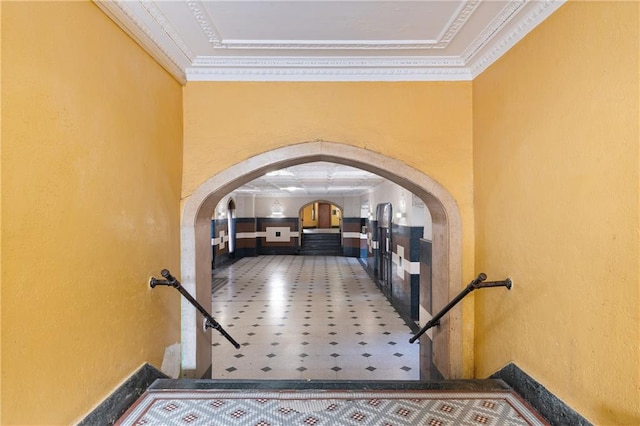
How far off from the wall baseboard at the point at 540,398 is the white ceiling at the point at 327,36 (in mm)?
2400

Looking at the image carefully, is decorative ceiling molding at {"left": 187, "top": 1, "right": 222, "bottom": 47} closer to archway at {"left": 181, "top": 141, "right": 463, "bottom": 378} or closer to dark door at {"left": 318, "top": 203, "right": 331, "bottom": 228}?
archway at {"left": 181, "top": 141, "right": 463, "bottom": 378}

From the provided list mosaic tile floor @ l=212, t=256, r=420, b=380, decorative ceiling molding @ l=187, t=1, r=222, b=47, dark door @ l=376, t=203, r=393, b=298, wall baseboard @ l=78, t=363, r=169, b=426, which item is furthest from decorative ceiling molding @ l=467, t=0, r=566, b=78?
dark door @ l=376, t=203, r=393, b=298

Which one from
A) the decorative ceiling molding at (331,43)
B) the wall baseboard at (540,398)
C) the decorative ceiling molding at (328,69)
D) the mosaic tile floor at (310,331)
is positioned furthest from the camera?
the mosaic tile floor at (310,331)

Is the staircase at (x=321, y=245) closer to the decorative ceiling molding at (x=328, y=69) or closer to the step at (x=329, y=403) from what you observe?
the decorative ceiling molding at (x=328, y=69)

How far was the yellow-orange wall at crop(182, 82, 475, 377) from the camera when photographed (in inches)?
134

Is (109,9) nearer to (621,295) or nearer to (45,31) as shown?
(45,31)

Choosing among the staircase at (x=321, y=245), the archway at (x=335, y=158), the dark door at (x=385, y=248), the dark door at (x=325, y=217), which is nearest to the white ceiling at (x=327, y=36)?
the archway at (x=335, y=158)

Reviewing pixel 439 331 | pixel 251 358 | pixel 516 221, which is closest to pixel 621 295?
pixel 516 221

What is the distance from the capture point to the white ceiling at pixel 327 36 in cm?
242

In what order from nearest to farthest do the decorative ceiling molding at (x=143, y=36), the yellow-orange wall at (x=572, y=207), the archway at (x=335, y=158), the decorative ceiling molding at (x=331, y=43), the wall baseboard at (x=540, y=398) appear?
the yellow-orange wall at (x=572, y=207)
the wall baseboard at (x=540, y=398)
the decorative ceiling molding at (x=143, y=36)
the decorative ceiling molding at (x=331, y=43)
the archway at (x=335, y=158)

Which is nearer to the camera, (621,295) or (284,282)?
(621,295)

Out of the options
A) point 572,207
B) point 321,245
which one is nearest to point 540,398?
point 572,207

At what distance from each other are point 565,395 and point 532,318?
482 millimetres

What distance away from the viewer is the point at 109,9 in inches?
85.4
